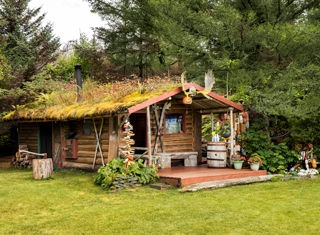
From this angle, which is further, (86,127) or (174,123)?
(86,127)

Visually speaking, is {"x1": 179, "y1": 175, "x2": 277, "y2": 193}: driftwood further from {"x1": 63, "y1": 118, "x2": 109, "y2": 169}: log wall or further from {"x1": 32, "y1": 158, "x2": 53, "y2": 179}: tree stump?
{"x1": 32, "y1": 158, "x2": 53, "y2": 179}: tree stump

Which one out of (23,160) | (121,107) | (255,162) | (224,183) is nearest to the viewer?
(224,183)

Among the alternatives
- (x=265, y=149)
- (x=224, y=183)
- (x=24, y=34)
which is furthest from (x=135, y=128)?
(x=24, y=34)

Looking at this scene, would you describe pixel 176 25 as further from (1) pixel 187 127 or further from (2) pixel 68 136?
(2) pixel 68 136

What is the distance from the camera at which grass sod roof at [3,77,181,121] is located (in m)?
9.95

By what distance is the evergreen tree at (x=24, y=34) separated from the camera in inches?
884

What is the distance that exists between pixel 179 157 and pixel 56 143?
18.6ft

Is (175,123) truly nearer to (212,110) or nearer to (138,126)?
(212,110)

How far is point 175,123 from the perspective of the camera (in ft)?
38.9

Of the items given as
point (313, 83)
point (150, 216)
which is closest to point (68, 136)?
point (150, 216)

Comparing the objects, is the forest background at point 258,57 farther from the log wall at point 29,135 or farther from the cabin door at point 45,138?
the cabin door at point 45,138

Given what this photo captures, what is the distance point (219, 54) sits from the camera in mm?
11578

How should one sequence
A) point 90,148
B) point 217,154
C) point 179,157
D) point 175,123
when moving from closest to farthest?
1. point 217,154
2. point 179,157
3. point 175,123
4. point 90,148

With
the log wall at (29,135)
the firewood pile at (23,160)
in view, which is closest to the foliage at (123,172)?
the firewood pile at (23,160)
